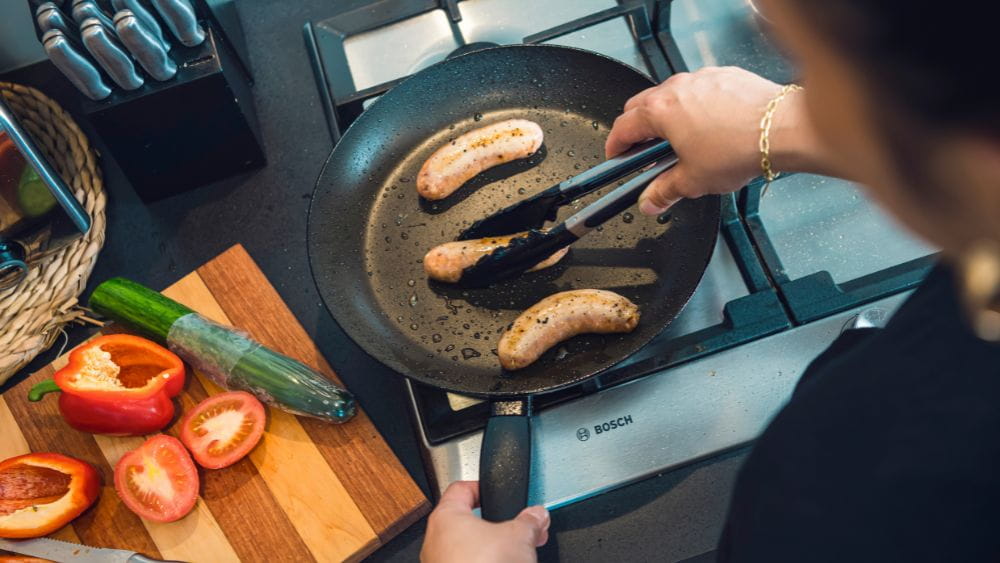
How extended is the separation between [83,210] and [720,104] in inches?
41.5

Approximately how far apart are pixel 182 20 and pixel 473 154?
19.0 inches

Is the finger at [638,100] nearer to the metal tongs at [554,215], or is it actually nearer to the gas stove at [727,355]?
the metal tongs at [554,215]

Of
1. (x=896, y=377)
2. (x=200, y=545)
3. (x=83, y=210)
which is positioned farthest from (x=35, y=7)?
(x=896, y=377)

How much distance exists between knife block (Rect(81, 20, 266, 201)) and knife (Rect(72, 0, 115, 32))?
114 millimetres

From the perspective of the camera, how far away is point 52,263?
1329 mm

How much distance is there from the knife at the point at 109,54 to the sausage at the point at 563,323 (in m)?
0.69

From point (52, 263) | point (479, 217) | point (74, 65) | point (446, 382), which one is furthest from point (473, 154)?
point (52, 263)

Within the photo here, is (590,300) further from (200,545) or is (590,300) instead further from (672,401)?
(200,545)

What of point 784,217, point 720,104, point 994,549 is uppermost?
point 720,104

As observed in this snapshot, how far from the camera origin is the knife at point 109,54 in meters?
1.11

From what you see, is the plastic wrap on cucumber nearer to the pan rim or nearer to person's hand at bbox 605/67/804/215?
the pan rim

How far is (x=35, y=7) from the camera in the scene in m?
1.18

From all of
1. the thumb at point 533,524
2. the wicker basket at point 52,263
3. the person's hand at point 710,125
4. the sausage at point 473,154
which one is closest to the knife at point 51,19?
the wicker basket at point 52,263

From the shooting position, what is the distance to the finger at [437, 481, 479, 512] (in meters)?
1.01
